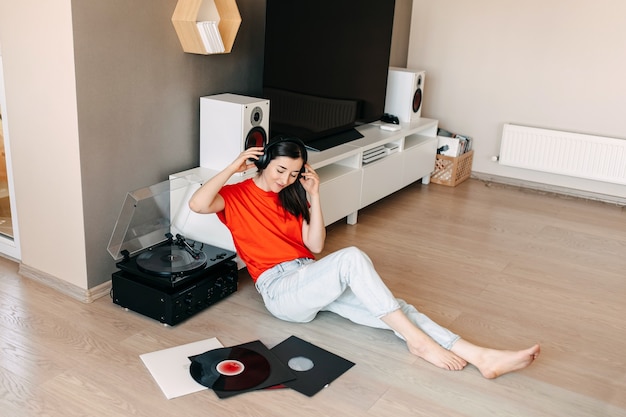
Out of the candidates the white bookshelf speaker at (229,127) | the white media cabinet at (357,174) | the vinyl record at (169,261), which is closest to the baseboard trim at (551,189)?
the white media cabinet at (357,174)

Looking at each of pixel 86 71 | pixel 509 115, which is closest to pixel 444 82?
pixel 509 115

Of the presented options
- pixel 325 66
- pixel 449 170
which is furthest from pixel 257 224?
pixel 449 170

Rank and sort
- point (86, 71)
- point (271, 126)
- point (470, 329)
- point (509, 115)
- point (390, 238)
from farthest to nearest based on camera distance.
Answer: point (509, 115)
point (390, 238)
point (271, 126)
point (470, 329)
point (86, 71)

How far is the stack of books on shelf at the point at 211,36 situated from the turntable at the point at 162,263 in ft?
1.98

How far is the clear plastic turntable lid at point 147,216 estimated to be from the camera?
2568 millimetres

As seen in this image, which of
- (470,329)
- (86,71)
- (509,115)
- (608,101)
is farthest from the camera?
(509,115)

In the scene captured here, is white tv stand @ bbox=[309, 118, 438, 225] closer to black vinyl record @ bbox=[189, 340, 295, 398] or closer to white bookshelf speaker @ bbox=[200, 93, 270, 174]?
white bookshelf speaker @ bbox=[200, 93, 270, 174]

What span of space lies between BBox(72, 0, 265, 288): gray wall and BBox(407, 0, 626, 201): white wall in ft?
7.49

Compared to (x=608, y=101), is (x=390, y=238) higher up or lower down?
lower down

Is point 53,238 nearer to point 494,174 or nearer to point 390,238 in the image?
point 390,238

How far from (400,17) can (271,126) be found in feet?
6.70

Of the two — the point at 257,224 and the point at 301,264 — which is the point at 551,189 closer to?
the point at 301,264

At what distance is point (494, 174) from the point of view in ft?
16.1

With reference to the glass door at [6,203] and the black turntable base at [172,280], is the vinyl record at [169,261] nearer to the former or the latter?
the black turntable base at [172,280]
